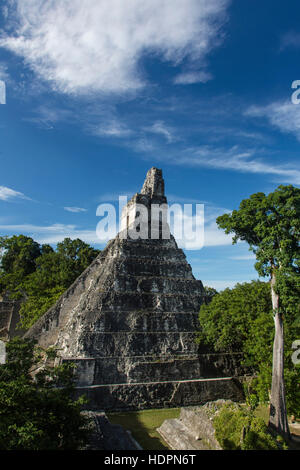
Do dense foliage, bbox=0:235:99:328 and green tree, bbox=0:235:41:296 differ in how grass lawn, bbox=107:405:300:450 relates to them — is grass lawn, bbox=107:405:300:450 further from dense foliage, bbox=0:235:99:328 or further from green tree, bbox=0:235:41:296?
green tree, bbox=0:235:41:296

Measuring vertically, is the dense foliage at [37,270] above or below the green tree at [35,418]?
above

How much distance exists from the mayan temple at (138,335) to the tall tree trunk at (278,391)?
13.5 ft

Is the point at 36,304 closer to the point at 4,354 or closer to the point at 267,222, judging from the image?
the point at 4,354

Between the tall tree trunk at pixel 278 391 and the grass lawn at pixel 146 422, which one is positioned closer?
the grass lawn at pixel 146 422

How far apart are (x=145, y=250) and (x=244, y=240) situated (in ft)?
30.0

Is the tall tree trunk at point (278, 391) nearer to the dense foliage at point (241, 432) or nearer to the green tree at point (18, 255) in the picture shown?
the dense foliage at point (241, 432)

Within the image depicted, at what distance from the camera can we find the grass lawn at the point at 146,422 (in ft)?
30.4

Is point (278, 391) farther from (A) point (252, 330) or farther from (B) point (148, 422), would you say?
(B) point (148, 422)

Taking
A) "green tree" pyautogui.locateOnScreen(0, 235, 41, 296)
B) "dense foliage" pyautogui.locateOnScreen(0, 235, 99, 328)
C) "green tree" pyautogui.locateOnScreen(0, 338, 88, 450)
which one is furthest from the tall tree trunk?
"green tree" pyautogui.locateOnScreen(0, 235, 41, 296)

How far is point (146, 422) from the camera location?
11.3 metres

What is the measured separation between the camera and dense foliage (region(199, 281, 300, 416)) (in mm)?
11507

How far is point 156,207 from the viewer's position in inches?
913

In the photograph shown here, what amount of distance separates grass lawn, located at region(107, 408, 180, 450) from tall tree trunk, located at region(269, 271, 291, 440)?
13.0 ft

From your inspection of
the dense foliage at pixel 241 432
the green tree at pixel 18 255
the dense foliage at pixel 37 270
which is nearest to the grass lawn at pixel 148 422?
the dense foliage at pixel 241 432
